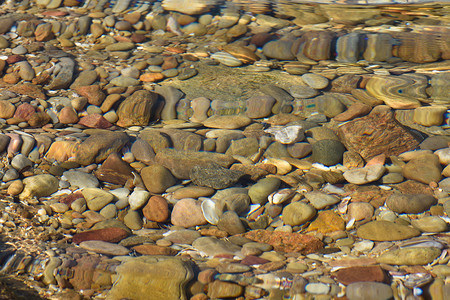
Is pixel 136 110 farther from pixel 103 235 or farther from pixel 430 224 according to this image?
pixel 430 224

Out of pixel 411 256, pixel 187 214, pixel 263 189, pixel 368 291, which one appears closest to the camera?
pixel 368 291

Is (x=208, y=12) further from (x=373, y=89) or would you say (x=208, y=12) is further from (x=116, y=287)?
(x=116, y=287)

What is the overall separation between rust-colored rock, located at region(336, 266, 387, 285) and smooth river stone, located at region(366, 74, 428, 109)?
4.62ft

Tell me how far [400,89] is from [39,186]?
2.22 meters

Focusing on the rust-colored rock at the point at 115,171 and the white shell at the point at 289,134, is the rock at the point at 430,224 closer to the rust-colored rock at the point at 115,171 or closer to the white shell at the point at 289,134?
the white shell at the point at 289,134

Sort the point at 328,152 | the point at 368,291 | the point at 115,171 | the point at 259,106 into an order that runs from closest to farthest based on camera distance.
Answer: the point at 368,291 < the point at 115,171 < the point at 328,152 < the point at 259,106

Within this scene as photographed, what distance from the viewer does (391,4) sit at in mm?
3484

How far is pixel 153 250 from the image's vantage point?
155 cm

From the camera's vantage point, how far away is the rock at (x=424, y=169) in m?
1.93

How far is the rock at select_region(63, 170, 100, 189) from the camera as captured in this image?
1.95 m

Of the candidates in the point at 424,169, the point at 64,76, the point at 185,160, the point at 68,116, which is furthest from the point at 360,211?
the point at 64,76

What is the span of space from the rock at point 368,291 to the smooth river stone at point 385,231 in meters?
0.32

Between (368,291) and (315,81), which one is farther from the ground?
(315,81)

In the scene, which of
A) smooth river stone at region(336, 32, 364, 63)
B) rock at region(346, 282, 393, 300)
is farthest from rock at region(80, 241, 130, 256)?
smooth river stone at region(336, 32, 364, 63)
